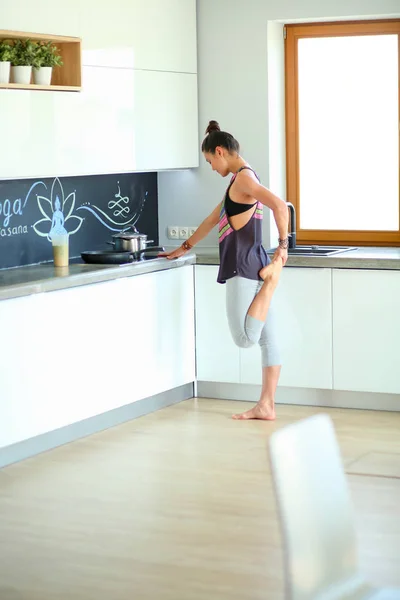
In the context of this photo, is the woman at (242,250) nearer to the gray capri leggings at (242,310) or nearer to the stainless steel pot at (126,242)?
the gray capri leggings at (242,310)

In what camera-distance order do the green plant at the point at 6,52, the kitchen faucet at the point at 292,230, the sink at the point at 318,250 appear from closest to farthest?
the green plant at the point at 6,52, the sink at the point at 318,250, the kitchen faucet at the point at 292,230

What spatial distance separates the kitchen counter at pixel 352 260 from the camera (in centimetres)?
550

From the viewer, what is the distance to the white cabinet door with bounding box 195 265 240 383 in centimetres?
596

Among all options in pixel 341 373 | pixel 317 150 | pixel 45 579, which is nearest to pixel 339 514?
pixel 45 579

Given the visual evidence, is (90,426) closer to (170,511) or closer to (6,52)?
(170,511)

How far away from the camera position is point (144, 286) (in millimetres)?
5570

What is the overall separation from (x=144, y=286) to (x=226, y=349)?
2.29 feet

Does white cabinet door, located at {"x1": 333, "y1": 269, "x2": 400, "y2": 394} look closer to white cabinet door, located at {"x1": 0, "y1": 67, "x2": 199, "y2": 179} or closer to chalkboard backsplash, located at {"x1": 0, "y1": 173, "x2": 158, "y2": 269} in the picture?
white cabinet door, located at {"x1": 0, "y1": 67, "x2": 199, "y2": 179}

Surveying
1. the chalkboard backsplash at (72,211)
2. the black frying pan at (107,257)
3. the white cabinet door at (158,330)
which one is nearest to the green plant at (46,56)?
the chalkboard backsplash at (72,211)

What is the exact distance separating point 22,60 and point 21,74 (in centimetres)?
7

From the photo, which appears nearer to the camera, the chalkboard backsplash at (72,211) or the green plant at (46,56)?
the green plant at (46,56)

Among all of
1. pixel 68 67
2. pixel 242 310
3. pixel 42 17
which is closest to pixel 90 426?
pixel 242 310

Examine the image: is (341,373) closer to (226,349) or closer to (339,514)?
(226,349)

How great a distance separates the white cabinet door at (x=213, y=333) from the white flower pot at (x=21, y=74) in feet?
5.13
